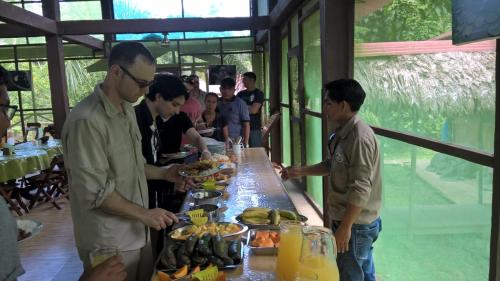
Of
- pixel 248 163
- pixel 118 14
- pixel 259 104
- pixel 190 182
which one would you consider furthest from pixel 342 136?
pixel 118 14

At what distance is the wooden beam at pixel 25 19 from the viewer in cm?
471

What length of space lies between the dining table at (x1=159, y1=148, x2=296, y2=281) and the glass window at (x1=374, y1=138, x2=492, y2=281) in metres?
0.71

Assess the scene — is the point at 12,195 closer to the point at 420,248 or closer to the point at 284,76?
the point at 284,76

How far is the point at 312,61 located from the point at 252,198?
96.5 inches

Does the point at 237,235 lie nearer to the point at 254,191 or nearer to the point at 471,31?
the point at 254,191

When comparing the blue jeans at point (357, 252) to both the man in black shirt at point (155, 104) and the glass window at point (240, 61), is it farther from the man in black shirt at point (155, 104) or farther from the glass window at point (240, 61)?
the glass window at point (240, 61)

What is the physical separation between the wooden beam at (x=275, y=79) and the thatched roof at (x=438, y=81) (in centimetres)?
382

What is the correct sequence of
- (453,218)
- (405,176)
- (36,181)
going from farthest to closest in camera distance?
1. (36,181)
2. (405,176)
3. (453,218)

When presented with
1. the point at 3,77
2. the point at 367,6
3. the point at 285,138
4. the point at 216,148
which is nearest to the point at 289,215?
the point at 3,77

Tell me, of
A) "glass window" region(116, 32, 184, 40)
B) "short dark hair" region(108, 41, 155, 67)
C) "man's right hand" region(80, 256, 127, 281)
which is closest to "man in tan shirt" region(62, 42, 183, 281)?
"short dark hair" region(108, 41, 155, 67)

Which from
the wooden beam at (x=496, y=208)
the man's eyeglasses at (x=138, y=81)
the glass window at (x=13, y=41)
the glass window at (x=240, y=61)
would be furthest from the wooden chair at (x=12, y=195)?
the glass window at (x=240, y=61)

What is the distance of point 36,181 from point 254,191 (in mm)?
3881

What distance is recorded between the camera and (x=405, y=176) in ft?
7.67

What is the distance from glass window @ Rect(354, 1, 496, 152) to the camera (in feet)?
5.23
